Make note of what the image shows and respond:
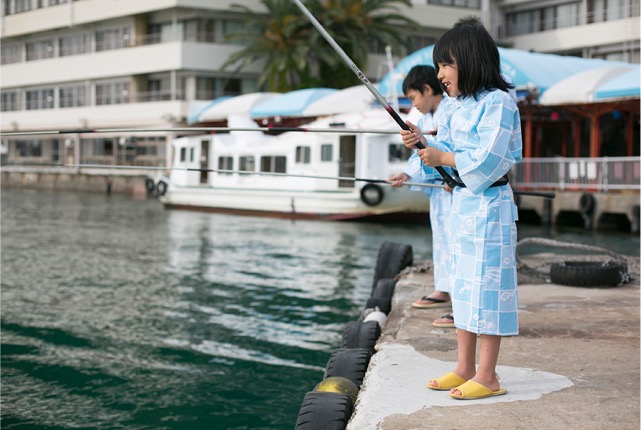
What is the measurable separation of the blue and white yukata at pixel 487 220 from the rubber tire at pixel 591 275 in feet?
10.6

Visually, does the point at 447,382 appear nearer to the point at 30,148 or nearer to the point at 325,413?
the point at 325,413

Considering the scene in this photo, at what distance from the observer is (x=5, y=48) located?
54531 mm

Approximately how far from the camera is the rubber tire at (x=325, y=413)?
349 cm

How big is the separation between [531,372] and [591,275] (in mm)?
2875

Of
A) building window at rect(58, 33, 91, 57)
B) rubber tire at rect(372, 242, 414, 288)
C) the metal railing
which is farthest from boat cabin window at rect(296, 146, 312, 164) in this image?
building window at rect(58, 33, 91, 57)

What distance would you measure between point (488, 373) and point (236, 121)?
79.2 feet

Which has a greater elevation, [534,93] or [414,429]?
[534,93]

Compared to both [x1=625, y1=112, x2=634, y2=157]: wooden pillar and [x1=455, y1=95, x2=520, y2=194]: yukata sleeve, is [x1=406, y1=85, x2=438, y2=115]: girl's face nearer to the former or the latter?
[x1=455, y1=95, x2=520, y2=194]: yukata sleeve

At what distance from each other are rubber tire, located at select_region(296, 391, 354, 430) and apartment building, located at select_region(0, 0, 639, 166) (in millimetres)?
36482

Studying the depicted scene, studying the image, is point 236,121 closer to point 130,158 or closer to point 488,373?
point 130,158

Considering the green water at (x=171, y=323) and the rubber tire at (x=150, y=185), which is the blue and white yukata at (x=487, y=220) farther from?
the rubber tire at (x=150, y=185)

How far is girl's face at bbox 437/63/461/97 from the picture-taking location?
378cm

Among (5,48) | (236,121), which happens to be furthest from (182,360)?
(5,48)

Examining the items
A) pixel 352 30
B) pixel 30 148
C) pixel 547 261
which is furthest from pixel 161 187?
pixel 30 148
